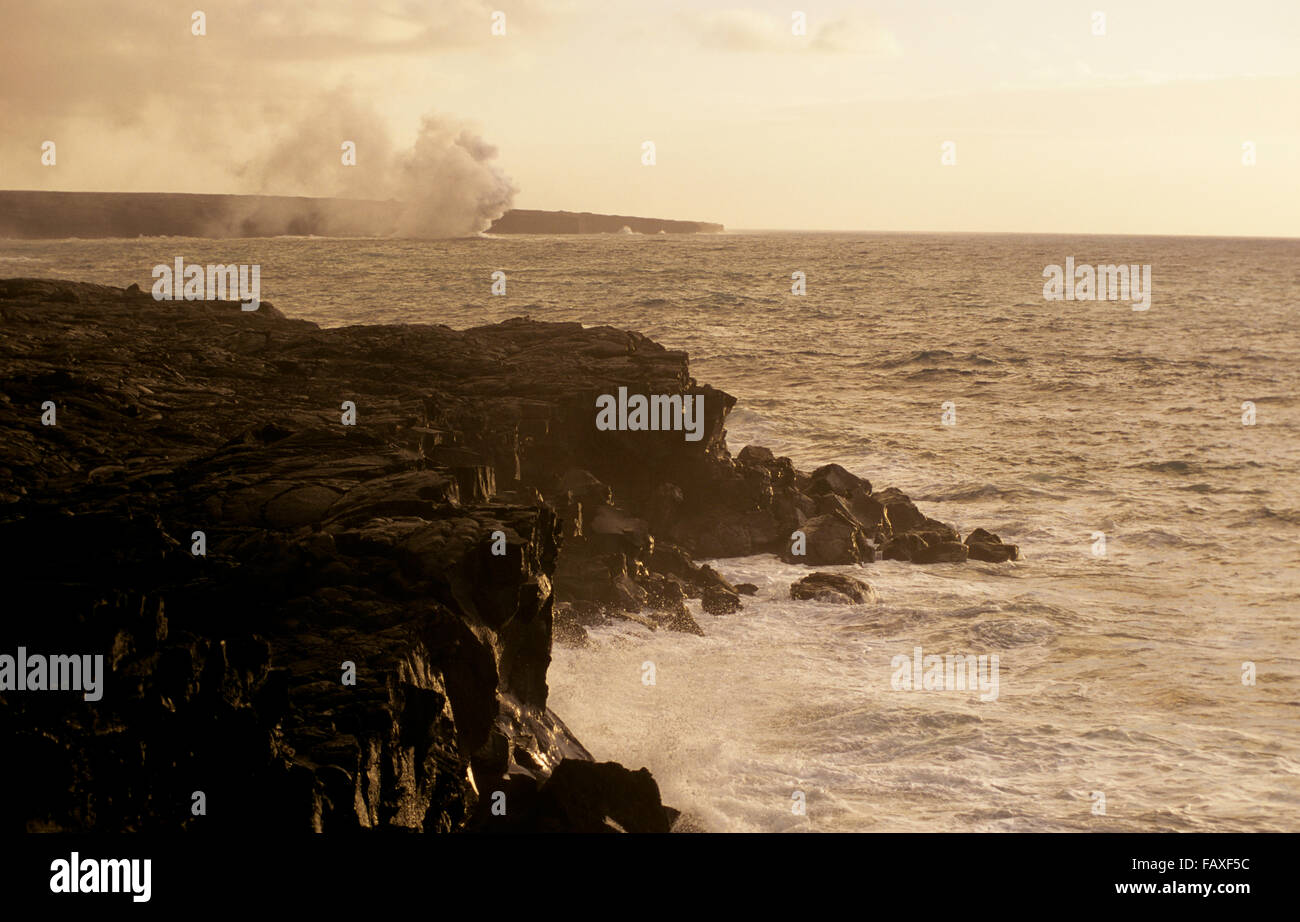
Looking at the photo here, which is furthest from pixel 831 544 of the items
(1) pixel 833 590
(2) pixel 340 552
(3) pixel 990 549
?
(2) pixel 340 552

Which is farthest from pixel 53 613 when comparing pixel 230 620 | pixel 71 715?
pixel 230 620

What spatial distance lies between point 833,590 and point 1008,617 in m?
3.83

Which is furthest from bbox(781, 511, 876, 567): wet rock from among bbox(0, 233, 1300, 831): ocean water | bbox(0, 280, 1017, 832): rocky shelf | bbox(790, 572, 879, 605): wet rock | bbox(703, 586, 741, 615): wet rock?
bbox(703, 586, 741, 615): wet rock

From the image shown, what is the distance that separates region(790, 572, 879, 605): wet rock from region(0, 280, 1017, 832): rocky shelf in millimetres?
119

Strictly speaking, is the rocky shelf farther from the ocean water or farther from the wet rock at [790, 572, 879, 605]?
the ocean water

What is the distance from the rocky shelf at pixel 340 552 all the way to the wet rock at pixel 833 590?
119 mm

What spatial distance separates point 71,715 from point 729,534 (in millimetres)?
21059

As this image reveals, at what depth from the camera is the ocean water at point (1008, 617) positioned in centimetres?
1591

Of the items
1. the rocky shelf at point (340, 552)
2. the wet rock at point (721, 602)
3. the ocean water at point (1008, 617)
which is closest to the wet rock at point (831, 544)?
the rocky shelf at point (340, 552)

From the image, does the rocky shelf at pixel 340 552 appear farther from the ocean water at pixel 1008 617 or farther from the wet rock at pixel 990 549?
the ocean water at pixel 1008 617

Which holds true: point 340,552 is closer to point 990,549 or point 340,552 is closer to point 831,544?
point 831,544

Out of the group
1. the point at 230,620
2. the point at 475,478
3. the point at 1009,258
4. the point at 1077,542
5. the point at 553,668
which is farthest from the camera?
the point at 1009,258
